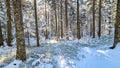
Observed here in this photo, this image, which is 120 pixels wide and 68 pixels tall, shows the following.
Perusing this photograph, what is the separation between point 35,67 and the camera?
10.8m

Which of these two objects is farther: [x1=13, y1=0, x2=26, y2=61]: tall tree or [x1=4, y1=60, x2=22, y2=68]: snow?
[x1=13, y1=0, x2=26, y2=61]: tall tree

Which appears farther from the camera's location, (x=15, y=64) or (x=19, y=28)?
(x=19, y=28)

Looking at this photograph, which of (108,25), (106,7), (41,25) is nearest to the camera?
(106,7)

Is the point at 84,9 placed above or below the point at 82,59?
above

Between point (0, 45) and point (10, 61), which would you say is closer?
point (10, 61)

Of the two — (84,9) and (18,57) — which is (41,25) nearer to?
(84,9)

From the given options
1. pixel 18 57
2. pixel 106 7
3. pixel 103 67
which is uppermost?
pixel 106 7

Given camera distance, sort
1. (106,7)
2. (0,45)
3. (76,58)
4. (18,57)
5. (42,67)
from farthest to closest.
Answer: (106,7) → (0,45) → (76,58) → (18,57) → (42,67)

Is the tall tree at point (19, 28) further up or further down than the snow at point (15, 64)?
further up

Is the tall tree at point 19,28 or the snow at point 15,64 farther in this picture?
the tall tree at point 19,28

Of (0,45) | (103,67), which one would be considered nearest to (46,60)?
(103,67)

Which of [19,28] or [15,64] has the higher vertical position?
[19,28]

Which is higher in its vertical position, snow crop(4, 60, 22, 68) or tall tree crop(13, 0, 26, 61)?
tall tree crop(13, 0, 26, 61)

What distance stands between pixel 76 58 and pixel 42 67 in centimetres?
301
